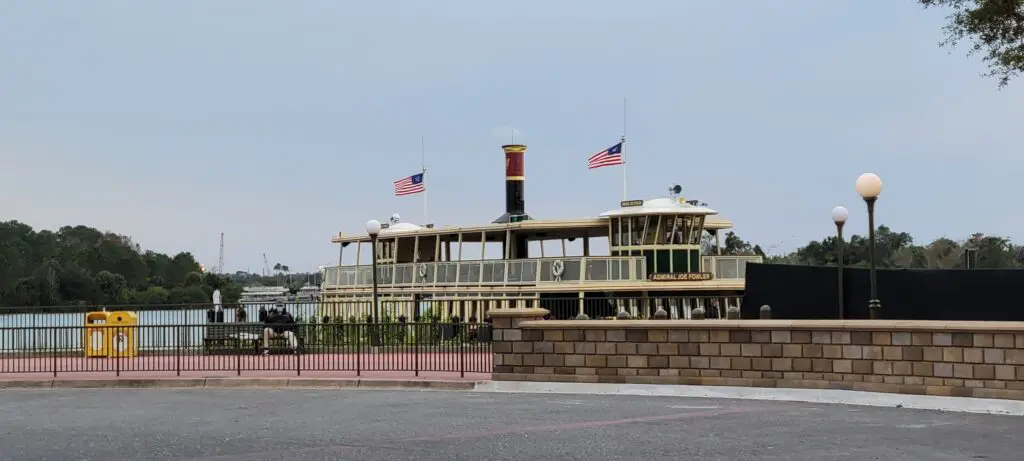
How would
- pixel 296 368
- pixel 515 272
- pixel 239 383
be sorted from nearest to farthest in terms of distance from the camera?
pixel 239 383, pixel 296 368, pixel 515 272

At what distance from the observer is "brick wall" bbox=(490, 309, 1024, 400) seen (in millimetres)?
16266

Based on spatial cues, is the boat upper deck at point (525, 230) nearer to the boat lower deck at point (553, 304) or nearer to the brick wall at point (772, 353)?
the boat lower deck at point (553, 304)

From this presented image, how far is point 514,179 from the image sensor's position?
49562 millimetres

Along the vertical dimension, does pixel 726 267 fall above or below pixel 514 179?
below

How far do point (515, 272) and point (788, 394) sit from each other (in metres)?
24.2

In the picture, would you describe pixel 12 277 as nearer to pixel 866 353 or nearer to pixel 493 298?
pixel 493 298

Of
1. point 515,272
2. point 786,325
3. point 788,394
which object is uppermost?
point 515,272

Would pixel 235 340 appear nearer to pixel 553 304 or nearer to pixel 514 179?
pixel 553 304

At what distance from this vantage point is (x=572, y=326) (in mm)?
19969

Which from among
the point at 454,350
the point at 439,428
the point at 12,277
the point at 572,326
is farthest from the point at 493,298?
the point at 12,277

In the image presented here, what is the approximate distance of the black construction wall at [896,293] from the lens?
21781mm

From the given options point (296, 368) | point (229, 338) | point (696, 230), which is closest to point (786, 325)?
point (296, 368)

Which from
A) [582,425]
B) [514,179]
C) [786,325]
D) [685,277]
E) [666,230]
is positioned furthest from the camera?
[514,179]

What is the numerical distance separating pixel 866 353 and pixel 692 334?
9.05 ft
